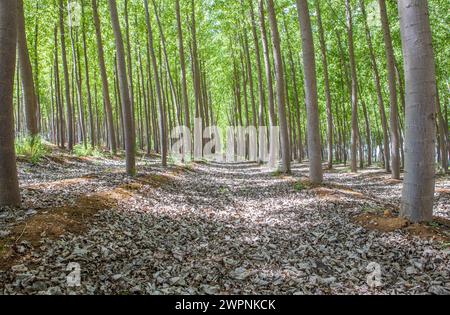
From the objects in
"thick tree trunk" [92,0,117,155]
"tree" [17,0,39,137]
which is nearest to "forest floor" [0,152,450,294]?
"tree" [17,0,39,137]

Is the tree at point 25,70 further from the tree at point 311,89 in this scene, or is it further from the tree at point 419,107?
the tree at point 419,107

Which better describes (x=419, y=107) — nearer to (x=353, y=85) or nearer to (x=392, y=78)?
(x=392, y=78)

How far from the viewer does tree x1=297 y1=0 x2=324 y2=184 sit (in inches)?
467

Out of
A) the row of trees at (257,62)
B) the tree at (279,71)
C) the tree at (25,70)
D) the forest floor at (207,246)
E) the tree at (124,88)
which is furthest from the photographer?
the tree at (279,71)

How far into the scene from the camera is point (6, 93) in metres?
6.19

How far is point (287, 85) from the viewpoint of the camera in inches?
1281

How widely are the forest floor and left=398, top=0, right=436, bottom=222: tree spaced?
1.82 feet

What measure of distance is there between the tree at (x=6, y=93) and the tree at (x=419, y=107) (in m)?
6.96

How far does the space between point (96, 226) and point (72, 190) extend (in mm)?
2850

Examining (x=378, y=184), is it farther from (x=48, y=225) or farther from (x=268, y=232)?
(x=48, y=225)

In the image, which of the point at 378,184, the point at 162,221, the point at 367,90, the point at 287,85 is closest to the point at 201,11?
the point at 287,85

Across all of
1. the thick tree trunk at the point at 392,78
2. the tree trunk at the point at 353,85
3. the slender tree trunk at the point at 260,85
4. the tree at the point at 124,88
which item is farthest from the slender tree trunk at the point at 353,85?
the tree at the point at 124,88

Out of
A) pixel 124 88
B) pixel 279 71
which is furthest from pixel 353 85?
pixel 124 88

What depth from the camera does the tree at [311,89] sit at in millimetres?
11852
